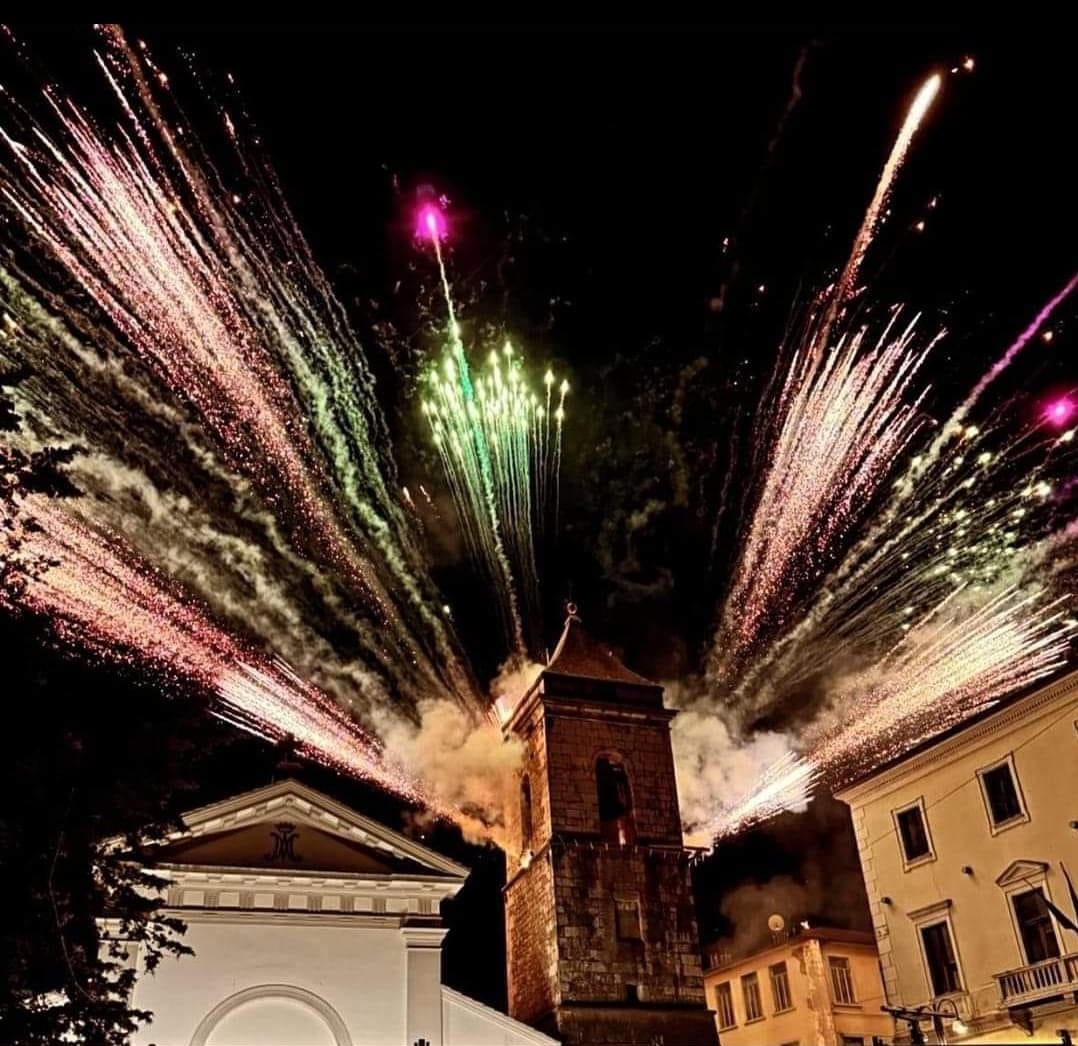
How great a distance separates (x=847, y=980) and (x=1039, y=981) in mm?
13656

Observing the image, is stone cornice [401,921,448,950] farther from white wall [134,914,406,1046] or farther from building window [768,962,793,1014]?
building window [768,962,793,1014]

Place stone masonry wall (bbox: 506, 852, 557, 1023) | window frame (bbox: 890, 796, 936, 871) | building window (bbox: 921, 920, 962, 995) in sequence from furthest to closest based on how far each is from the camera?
window frame (bbox: 890, 796, 936, 871), building window (bbox: 921, 920, 962, 995), stone masonry wall (bbox: 506, 852, 557, 1023)

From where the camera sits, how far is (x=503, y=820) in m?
29.4

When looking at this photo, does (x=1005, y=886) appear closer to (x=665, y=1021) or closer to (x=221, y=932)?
(x=665, y=1021)

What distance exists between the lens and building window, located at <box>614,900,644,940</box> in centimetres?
2470

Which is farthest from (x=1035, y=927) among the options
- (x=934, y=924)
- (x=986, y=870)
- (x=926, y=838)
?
(x=926, y=838)

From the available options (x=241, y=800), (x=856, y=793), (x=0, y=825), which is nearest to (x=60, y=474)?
(x=0, y=825)

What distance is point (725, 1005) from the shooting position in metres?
38.9

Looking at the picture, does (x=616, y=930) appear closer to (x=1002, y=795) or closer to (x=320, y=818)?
(x=320, y=818)

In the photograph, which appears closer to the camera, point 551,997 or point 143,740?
point 143,740

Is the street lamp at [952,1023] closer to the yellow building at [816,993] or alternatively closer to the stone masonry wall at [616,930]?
the stone masonry wall at [616,930]

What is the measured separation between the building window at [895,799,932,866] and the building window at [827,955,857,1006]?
370 inches

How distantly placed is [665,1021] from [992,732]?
9.74 m

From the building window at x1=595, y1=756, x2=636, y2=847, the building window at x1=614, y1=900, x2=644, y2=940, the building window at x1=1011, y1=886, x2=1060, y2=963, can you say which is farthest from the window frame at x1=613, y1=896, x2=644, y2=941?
the building window at x1=1011, y1=886, x2=1060, y2=963
